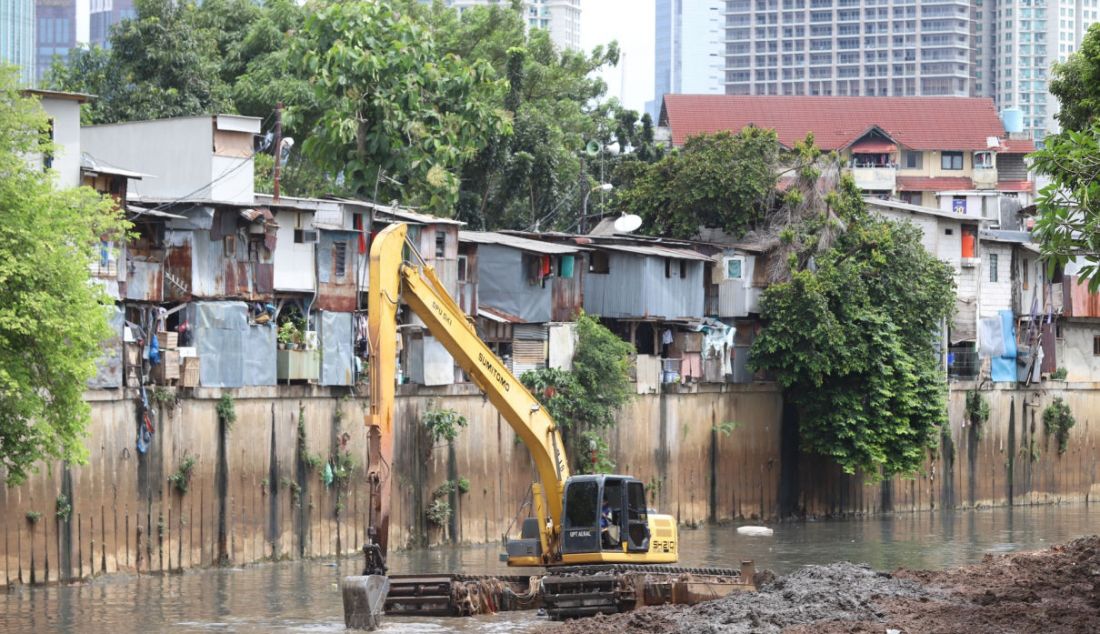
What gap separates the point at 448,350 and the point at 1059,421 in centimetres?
4164

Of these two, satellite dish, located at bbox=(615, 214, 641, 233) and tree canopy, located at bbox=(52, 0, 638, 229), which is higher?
tree canopy, located at bbox=(52, 0, 638, 229)

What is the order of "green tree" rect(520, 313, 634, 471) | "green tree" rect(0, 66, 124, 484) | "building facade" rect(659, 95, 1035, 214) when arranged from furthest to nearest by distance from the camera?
"building facade" rect(659, 95, 1035, 214) < "green tree" rect(520, 313, 634, 471) < "green tree" rect(0, 66, 124, 484)

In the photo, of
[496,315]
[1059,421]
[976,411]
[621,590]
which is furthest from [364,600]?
[1059,421]

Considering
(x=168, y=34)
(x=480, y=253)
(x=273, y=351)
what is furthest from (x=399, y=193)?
(x=273, y=351)

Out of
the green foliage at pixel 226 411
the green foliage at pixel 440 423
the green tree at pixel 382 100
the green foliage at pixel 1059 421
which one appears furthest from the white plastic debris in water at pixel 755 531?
the green foliage at pixel 1059 421

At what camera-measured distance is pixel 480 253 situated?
58.1 metres

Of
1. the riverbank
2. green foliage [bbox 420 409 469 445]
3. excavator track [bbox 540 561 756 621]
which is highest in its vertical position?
green foliage [bbox 420 409 469 445]

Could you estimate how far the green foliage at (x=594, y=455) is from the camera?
55.9 meters

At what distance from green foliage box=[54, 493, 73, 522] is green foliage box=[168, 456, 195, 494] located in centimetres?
321

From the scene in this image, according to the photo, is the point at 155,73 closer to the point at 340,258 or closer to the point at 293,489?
the point at 340,258

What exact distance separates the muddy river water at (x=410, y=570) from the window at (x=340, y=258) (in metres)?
7.87

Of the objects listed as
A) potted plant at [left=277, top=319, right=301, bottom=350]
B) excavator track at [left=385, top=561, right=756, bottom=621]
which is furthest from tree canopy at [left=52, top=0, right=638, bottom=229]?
excavator track at [left=385, top=561, right=756, bottom=621]

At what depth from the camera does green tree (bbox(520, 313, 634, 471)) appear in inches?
2196

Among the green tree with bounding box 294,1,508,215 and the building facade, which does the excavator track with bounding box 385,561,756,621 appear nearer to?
the green tree with bounding box 294,1,508,215
